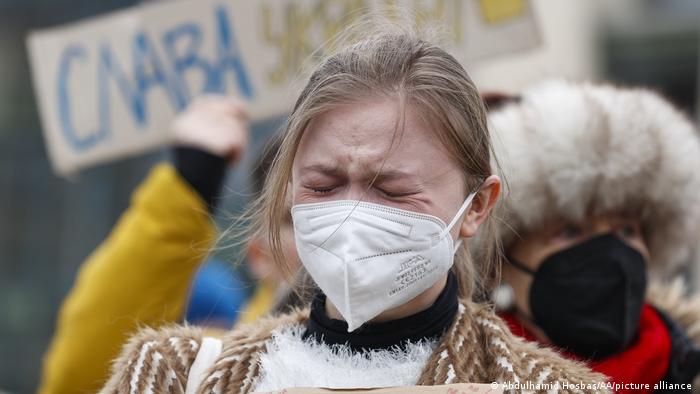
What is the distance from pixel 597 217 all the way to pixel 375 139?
107 centimetres

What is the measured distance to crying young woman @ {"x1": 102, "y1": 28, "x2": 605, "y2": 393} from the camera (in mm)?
1881

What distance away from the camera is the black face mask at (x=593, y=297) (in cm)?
264

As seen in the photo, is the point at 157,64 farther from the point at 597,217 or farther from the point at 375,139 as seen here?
the point at 375,139

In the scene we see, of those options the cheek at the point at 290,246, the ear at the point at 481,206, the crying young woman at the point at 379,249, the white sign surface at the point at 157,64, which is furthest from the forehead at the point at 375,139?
the white sign surface at the point at 157,64

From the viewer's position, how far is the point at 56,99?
3.79 m

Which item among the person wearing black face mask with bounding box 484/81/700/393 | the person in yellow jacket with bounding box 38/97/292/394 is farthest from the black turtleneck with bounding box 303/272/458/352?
the person in yellow jacket with bounding box 38/97/292/394

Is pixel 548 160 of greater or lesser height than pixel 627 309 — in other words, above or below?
above

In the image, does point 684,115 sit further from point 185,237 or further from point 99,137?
point 99,137

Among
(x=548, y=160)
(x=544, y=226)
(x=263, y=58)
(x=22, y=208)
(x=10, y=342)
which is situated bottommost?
(x=10, y=342)

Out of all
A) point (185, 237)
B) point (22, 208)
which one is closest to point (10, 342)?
point (22, 208)

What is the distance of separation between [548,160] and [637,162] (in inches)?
9.3

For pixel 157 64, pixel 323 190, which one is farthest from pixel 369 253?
pixel 157 64

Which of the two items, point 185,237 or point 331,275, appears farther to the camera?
point 185,237

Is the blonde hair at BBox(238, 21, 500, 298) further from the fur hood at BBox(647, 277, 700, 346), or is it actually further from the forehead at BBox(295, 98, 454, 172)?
the fur hood at BBox(647, 277, 700, 346)
